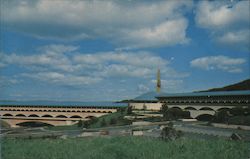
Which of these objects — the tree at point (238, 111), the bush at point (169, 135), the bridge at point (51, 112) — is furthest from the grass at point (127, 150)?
the bridge at point (51, 112)

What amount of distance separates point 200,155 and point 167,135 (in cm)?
606

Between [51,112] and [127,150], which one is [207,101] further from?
[127,150]

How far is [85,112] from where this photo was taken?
7488 centimetres

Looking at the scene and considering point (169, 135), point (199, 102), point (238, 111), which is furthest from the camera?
point (199, 102)

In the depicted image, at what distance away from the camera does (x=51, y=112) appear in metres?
74.2

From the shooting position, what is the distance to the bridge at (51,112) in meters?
73.4

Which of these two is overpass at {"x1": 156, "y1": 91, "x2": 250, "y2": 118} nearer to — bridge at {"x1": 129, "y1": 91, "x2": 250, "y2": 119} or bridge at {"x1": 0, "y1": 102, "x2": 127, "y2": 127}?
bridge at {"x1": 129, "y1": 91, "x2": 250, "y2": 119}

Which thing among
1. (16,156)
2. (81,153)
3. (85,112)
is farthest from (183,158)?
(85,112)

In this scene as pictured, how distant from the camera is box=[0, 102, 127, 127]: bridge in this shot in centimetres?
7338

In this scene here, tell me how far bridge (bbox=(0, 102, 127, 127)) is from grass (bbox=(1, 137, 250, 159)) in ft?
178

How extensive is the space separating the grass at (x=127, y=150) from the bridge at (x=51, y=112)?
54288 millimetres

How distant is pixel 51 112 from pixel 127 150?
60.3m

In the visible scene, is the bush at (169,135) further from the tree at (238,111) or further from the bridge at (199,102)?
the bridge at (199,102)

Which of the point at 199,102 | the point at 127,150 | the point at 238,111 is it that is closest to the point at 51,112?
the point at 199,102
